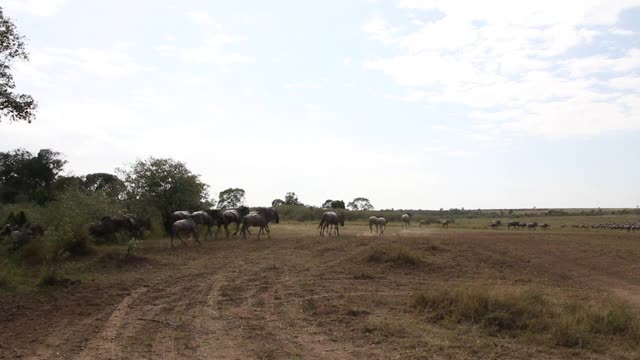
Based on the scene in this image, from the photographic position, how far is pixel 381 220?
Result: 35.1 metres

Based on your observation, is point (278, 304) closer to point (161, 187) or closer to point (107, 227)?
point (107, 227)

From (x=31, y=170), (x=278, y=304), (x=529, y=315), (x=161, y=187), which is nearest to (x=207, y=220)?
(x=161, y=187)

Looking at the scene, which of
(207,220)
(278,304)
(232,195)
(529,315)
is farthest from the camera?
(232,195)

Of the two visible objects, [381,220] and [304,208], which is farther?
[304,208]

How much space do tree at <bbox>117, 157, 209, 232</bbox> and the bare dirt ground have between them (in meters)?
11.9

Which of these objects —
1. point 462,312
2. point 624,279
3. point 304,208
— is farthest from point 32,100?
point 304,208

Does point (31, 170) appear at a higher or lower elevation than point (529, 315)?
higher

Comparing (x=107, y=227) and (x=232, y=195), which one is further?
(x=232, y=195)

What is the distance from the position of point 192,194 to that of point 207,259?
14779mm

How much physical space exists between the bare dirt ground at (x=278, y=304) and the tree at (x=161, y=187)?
11.9 meters

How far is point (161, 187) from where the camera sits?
3338cm

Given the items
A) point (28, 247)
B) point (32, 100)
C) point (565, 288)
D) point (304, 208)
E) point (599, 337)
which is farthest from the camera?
point (304, 208)

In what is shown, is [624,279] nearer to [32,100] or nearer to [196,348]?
[196,348]

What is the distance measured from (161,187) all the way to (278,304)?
77.1 feet
